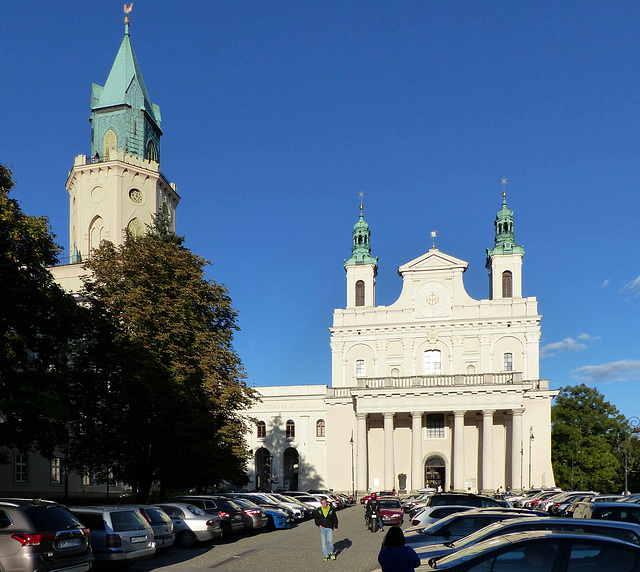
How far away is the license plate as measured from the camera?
11916mm

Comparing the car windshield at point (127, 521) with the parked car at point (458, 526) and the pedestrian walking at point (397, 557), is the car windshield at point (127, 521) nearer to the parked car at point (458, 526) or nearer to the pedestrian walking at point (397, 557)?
the parked car at point (458, 526)

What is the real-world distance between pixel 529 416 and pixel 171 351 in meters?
42.5

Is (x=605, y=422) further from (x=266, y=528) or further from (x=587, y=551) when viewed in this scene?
(x=587, y=551)

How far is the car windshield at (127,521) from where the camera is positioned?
1489 centimetres

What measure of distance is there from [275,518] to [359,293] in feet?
157

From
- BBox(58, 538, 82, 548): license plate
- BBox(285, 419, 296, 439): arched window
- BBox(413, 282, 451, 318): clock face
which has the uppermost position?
BBox(413, 282, 451, 318): clock face

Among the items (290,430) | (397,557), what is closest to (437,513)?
(397,557)

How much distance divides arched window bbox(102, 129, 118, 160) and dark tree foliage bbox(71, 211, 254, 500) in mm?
24226

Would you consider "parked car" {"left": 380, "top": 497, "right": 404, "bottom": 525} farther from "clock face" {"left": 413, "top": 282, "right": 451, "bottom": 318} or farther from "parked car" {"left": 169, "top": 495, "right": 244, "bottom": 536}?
"clock face" {"left": 413, "top": 282, "right": 451, "bottom": 318}

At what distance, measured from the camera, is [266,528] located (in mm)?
27422

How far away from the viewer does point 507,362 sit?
2672 inches

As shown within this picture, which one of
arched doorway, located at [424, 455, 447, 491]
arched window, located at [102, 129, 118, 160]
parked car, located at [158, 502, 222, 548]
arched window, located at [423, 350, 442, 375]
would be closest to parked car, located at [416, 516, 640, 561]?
parked car, located at [158, 502, 222, 548]

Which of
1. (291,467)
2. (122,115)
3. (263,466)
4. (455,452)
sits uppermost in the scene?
(122,115)

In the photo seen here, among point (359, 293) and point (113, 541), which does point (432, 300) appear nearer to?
point (359, 293)
